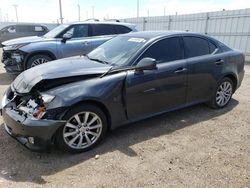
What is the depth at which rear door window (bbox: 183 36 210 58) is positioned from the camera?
184 inches

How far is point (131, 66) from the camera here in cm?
395

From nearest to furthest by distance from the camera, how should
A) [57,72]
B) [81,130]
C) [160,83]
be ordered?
[81,130]
[57,72]
[160,83]

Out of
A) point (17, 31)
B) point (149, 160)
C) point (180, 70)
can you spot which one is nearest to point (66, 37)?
point (180, 70)

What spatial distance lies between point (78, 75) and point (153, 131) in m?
1.55

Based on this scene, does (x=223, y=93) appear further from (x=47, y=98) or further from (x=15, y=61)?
(x=15, y=61)

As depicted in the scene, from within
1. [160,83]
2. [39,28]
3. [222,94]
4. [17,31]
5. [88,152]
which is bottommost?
[88,152]

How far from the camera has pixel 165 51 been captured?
439 cm

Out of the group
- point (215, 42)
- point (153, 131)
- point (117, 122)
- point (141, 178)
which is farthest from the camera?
point (215, 42)

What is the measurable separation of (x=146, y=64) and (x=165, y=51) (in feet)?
2.33

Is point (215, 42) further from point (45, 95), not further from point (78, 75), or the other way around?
point (45, 95)

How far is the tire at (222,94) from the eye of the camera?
17.0 ft

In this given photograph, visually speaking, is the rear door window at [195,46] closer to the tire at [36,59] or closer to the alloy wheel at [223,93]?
the alloy wheel at [223,93]

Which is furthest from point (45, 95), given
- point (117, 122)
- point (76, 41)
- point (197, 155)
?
point (76, 41)

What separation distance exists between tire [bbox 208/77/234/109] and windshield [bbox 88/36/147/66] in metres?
1.92
